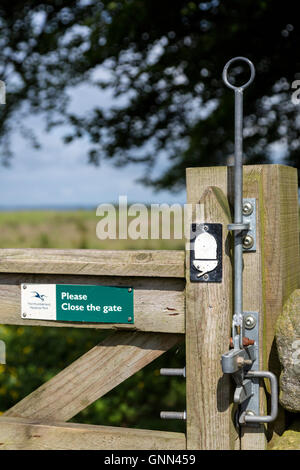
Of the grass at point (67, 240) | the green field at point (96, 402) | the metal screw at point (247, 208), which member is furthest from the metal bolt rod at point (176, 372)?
the grass at point (67, 240)

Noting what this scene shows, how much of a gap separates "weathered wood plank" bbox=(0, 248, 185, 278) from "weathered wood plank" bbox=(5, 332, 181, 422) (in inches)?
9.7

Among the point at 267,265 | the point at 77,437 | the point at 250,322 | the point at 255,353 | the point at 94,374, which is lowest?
the point at 77,437

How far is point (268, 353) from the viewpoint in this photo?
1858mm

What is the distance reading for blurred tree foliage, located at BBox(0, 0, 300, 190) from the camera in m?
5.19

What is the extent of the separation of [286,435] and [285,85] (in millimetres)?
4613

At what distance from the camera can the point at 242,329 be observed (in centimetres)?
179

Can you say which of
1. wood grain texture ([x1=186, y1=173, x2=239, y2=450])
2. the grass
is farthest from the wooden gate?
the grass

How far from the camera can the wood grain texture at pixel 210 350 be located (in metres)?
1.76

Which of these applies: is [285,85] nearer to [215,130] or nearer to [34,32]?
[215,130]

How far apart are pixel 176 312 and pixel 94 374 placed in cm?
41

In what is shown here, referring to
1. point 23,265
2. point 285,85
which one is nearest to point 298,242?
point 23,265

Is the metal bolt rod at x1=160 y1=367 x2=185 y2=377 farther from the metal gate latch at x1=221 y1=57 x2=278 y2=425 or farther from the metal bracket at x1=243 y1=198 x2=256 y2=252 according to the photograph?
the metal bracket at x1=243 y1=198 x2=256 y2=252

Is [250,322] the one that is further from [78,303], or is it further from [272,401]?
[78,303]

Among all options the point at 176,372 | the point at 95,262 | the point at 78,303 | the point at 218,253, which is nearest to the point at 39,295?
the point at 78,303
